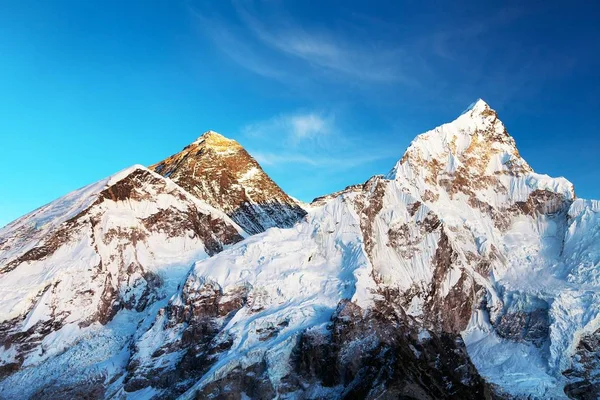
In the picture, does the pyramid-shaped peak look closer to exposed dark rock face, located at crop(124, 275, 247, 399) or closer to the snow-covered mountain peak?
the snow-covered mountain peak

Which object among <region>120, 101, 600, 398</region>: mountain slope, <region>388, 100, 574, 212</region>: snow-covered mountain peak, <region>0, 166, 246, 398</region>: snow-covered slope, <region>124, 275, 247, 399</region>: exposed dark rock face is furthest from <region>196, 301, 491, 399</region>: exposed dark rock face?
<region>388, 100, 574, 212</region>: snow-covered mountain peak

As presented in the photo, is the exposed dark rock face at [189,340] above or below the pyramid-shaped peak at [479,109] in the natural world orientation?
below

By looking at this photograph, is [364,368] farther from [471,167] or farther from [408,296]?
[471,167]

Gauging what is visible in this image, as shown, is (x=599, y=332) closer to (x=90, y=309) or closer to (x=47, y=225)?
(x=90, y=309)

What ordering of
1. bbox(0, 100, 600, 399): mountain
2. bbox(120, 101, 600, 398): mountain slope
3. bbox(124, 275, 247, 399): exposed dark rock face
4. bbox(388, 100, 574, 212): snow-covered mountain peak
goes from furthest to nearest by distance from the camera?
bbox(388, 100, 574, 212): snow-covered mountain peak, bbox(124, 275, 247, 399): exposed dark rock face, bbox(0, 100, 600, 399): mountain, bbox(120, 101, 600, 398): mountain slope

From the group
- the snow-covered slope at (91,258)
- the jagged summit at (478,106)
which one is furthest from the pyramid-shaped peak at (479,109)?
the snow-covered slope at (91,258)

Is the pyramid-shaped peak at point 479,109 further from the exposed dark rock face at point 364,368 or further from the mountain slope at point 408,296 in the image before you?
the exposed dark rock face at point 364,368
